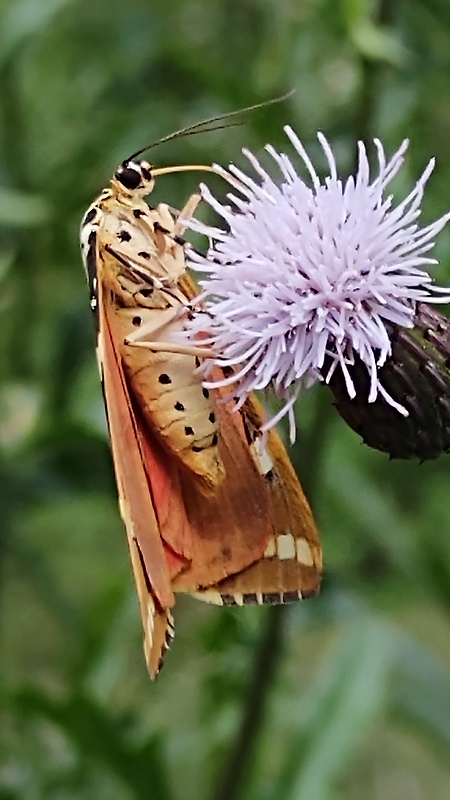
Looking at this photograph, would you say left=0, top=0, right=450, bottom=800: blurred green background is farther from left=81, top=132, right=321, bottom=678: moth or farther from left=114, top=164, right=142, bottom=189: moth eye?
left=114, top=164, right=142, bottom=189: moth eye

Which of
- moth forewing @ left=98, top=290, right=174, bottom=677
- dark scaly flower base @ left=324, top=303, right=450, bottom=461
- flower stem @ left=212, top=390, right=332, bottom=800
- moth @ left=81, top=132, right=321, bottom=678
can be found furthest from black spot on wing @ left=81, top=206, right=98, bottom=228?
flower stem @ left=212, top=390, right=332, bottom=800

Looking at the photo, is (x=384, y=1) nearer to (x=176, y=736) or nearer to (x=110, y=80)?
(x=110, y=80)

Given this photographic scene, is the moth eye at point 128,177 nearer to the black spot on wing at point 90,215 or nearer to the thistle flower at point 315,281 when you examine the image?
the black spot on wing at point 90,215

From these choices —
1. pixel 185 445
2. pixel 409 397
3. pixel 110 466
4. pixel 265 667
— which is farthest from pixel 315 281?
pixel 110 466

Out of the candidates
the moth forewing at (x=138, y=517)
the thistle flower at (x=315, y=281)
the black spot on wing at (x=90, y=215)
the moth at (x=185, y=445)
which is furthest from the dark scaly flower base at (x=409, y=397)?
the black spot on wing at (x=90, y=215)

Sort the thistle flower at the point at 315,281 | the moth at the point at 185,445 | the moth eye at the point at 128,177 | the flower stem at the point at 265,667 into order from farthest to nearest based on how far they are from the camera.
→ the flower stem at the point at 265,667, the moth eye at the point at 128,177, the moth at the point at 185,445, the thistle flower at the point at 315,281

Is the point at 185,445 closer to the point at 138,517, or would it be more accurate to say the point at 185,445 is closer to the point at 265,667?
the point at 138,517

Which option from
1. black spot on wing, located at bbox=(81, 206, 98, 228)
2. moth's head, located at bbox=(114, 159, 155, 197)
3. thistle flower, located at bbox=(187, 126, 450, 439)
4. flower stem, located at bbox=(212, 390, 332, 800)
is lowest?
flower stem, located at bbox=(212, 390, 332, 800)
